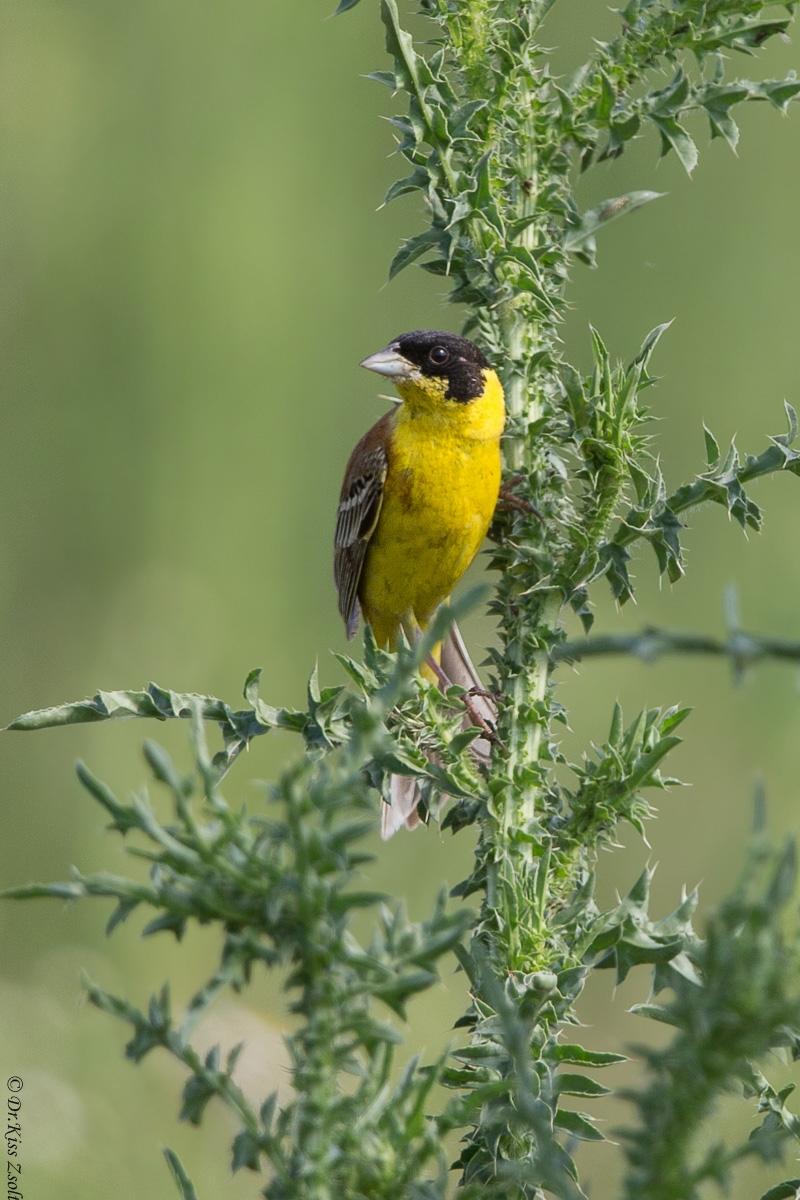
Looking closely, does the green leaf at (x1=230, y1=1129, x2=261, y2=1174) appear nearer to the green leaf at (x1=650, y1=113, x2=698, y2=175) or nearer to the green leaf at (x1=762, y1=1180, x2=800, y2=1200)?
the green leaf at (x1=762, y1=1180, x2=800, y2=1200)

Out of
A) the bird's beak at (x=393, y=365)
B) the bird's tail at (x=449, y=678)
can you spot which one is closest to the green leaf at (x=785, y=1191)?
the bird's tail at (x=449, y=678)

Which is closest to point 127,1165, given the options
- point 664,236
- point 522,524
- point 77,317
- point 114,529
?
point 522,524

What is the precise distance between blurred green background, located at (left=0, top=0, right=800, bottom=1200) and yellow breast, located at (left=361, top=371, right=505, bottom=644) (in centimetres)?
24

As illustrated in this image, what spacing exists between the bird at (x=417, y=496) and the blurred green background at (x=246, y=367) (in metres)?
0.25

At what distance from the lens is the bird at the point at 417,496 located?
3795mm

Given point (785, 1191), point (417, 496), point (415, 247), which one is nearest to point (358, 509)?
point (417, 496)

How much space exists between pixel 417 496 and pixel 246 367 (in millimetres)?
1102

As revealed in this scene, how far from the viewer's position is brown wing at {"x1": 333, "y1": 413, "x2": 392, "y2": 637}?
4.38 meters

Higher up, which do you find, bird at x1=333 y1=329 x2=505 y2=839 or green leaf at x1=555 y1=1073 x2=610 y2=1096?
bird at x1=333 y1=329 x2=505 y2=839

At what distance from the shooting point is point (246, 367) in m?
4.98

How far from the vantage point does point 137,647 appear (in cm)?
455

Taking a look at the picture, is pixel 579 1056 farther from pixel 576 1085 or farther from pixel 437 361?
pixel 437 361

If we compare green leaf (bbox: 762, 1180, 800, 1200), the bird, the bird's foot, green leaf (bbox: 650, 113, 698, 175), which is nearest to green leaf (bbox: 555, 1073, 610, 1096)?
green leaf (bbox: 762, 1180, 800, 1200)

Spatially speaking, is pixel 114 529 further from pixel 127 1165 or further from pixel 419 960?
pixel 419 960
